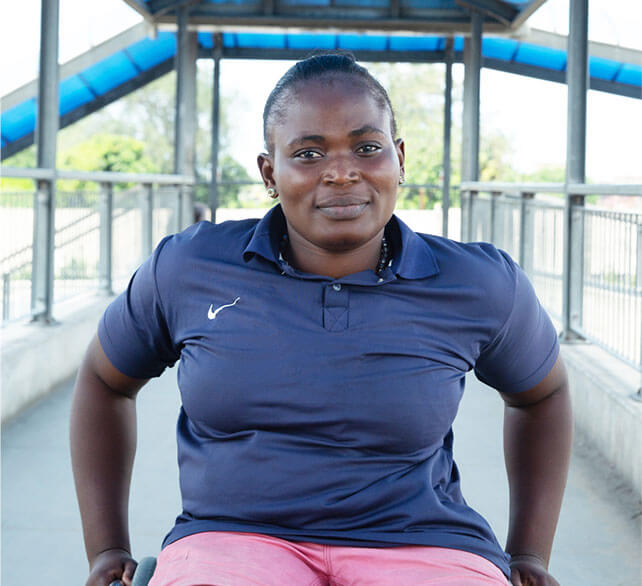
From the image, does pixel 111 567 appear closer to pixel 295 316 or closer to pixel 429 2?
pixel 295 316

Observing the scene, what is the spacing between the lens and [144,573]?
147 centimetres

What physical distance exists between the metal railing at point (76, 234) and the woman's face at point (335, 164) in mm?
3283

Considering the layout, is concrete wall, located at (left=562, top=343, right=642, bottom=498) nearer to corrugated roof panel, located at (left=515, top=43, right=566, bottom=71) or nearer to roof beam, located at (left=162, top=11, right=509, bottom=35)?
roof beam, located at (left=162, top=11, right=509, bottom=35)

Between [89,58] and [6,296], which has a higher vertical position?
[89,58]

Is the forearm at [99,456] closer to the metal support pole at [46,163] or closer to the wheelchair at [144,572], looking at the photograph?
the wheelchair at [144,572]

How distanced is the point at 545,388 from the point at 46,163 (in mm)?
4310

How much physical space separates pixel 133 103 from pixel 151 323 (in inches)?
1138

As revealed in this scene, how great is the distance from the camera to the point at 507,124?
24.4 m

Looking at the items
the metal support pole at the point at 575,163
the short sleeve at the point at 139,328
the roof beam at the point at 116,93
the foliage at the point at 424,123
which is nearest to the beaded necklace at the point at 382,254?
the short sleeve at the point at 139,328

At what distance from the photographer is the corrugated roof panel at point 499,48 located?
42.4ft

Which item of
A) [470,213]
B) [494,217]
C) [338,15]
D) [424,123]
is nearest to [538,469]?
[494,217]

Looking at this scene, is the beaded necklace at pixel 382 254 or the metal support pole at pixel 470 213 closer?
the beaded necklace at pixel 382 254

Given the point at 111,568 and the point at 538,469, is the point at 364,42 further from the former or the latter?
the point at 111,568

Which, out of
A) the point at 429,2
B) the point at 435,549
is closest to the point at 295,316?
the point at 435,549
